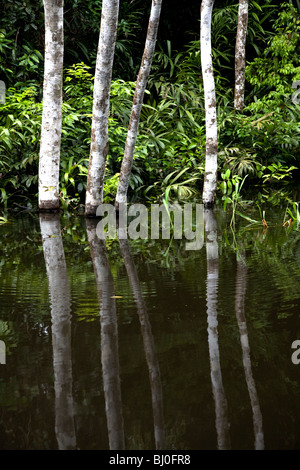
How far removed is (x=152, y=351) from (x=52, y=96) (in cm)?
504

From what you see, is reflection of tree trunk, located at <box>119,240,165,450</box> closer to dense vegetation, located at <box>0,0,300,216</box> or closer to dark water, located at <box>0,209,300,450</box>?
dark water, located at <box>0,209,300,450</box>

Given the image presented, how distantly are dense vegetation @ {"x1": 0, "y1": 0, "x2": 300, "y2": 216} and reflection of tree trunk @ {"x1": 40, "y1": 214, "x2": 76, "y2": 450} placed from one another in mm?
2173

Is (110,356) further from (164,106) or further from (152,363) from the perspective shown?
(164,106)

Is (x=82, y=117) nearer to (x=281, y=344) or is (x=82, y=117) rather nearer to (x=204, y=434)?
(x=281, y=344)

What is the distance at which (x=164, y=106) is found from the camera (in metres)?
11.1

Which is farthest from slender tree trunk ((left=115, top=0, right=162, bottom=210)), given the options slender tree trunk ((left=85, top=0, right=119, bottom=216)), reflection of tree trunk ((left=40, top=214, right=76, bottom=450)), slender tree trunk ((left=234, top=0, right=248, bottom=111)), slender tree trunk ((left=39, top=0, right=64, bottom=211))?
slender tree trunk ((left=234, top=0, right=248, bottom=111))

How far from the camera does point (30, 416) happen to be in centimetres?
235

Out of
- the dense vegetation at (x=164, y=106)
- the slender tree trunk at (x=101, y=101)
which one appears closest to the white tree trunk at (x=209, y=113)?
the dense vegetation at (x=164, y=106)

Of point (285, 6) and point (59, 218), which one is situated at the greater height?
point (285, 6)

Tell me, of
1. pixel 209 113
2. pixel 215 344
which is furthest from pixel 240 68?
pixel 215 344

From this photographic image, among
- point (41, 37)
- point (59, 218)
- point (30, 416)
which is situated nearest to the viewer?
point (30, 416)
